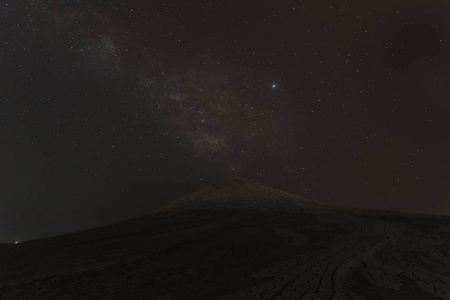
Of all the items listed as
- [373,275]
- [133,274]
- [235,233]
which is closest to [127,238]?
[235,233]

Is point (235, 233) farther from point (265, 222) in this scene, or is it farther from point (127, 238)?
point (127, 238)

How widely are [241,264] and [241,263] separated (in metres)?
0.07

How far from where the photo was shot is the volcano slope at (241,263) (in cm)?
420

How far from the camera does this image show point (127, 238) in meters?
9.47

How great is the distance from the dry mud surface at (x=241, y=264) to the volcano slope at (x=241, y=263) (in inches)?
0.7

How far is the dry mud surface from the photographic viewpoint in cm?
418

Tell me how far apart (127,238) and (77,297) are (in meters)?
5.13

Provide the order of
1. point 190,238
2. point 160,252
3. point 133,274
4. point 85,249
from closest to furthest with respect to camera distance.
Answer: point 133,274
point 160,252
point 85,249
point 190,238

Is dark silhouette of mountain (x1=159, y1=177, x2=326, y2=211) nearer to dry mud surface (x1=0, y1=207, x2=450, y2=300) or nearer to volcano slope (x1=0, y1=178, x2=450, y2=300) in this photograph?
volcano slope (x1=0, y1=178, x2=450, y2=300)

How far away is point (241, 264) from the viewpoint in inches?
231

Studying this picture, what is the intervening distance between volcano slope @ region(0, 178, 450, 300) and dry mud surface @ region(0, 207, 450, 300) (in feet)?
0.06

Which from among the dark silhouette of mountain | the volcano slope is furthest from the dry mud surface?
the dark silhouette of mountain

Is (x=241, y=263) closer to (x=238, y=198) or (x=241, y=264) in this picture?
(x=241, y=264)

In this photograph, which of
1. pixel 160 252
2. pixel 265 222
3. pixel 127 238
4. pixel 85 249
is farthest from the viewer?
pixel 265 222
